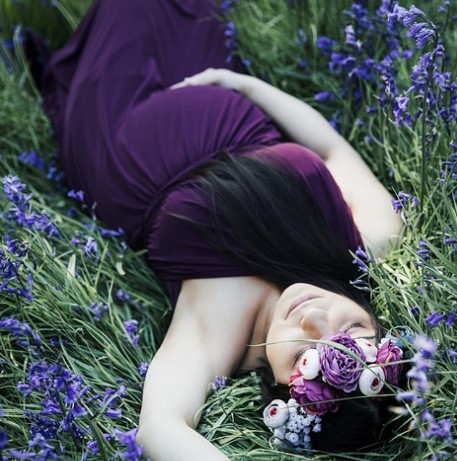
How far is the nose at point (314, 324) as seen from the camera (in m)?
1.94

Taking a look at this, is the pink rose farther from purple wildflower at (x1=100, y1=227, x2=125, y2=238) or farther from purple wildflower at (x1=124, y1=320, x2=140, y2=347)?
purple wildflower at (x1=100, y1=227, x2=125, y2=238)

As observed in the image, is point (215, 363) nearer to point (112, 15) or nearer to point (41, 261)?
point (41, 261)

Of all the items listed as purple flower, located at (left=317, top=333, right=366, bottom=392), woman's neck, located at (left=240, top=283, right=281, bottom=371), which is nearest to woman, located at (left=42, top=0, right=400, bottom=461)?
woman's neck, located at (left=240, top=283, right=281, bottom=371)

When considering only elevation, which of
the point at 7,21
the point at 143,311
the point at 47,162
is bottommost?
the point at 143,311

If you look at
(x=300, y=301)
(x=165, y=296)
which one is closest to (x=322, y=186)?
(x=300, y=301)

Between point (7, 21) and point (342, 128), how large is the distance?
1.57m

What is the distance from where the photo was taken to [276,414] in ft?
6.18

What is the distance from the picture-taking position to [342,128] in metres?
2.71

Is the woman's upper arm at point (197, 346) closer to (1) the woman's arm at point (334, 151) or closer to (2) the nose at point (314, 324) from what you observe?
(2) the nose at point (314, 324)

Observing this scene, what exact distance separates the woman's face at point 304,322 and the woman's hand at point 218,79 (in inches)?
36.1

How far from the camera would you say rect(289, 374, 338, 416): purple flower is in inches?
70.6

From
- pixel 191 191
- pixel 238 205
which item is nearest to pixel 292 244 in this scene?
pixel 238 205

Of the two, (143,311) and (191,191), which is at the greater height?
(191,191)

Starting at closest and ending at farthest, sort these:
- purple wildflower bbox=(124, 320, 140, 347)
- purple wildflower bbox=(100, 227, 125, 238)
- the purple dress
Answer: purple wildflower bbox=(124, 320, 140, 347), the purple dress, purple wildflower bbox=(100, 227, 125, 238)
